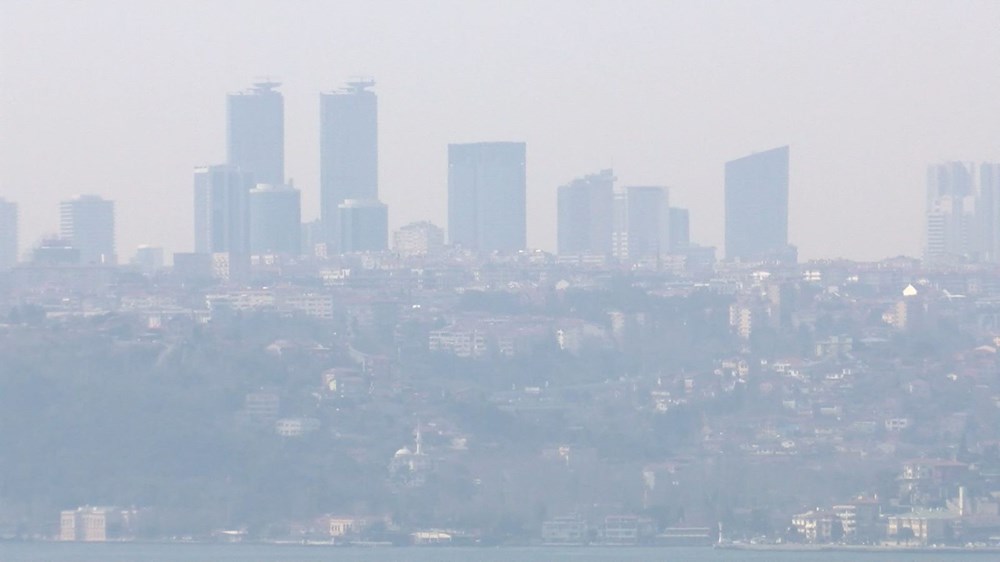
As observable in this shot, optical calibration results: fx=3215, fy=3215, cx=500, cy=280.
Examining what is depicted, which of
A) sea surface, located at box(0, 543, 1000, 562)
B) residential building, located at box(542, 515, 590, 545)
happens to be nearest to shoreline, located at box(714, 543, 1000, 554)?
sea surface, located at box(0, 543, 1000, 562)

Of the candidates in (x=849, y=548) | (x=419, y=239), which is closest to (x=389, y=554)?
(x=849, y=548)

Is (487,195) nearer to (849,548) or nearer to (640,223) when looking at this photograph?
(640,223)

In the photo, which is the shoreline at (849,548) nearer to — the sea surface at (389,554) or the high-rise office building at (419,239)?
the sea surface at (389,554)

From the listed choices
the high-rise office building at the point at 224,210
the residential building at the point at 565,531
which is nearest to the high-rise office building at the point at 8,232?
the high-rise office building at the point at 224,210

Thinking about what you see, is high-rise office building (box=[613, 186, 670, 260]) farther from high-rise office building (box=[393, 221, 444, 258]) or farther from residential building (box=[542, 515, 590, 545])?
residential building (box=[542, 515, 590, 545])

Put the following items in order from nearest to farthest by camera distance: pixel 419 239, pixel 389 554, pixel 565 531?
pixel 389 554
pixel 565 531
pixel 419 239
